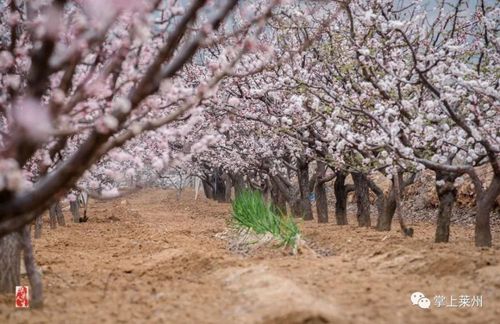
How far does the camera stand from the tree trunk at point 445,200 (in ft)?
30.9

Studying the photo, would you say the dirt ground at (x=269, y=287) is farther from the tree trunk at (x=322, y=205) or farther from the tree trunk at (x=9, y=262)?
the tree trunk at (x=322, y=205)

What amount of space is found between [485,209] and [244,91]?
19.5 ft

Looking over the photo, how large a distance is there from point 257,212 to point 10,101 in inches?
250

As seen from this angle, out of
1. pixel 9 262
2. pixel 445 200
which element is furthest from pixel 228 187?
pixel 9 262

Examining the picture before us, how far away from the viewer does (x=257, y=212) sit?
35.0 feet

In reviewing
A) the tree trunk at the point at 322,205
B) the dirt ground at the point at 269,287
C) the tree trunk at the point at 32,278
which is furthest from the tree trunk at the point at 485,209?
the tree trunk at the point at 322,205

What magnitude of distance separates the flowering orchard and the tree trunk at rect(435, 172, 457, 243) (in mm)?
25

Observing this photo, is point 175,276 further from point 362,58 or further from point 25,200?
point 362,58

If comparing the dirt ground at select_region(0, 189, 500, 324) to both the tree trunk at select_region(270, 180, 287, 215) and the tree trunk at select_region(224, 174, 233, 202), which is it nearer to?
the tree trunk at select_region(270, 180, 287, 215)

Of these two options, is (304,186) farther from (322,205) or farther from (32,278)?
(32,278)

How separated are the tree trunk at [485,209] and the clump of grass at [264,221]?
294 centimetres

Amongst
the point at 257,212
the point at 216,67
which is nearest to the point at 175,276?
the point at 216,67

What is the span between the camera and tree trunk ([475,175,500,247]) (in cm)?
799

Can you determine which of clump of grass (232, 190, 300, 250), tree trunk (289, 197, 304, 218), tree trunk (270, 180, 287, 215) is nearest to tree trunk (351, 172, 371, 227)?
clump of grass (232, 190, 300, 250)
